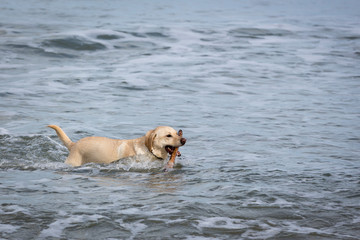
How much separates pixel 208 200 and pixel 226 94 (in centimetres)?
753

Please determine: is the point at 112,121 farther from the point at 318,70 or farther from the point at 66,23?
the point at 66,23

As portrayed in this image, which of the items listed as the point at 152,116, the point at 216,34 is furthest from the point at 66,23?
the point at 152,116

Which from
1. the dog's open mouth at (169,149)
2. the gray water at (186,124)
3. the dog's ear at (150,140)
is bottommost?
the gray water at (186,124)

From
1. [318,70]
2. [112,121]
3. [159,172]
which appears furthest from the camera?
[318,70]

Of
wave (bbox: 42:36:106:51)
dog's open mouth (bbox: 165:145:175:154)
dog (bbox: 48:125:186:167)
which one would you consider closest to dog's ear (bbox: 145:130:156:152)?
dog (bbox: 48:125:186:167)

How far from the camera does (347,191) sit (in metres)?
6.46

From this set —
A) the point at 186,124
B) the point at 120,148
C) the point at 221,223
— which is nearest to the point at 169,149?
the point at 120,148

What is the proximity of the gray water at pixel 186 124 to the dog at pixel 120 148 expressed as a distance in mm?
142

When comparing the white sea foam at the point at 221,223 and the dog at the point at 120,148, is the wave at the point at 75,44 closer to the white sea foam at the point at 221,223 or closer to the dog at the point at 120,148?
the dog at the point at 120,148

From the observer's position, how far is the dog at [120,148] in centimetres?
740

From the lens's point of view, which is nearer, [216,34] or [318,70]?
[318,70]

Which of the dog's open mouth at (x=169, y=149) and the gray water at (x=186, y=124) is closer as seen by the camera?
the gray water at (x=186, y=124)

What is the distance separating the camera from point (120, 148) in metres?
7.54

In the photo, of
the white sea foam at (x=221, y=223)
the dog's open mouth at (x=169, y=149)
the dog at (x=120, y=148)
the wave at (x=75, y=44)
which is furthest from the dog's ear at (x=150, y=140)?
the wave at (x=75, y=44)
